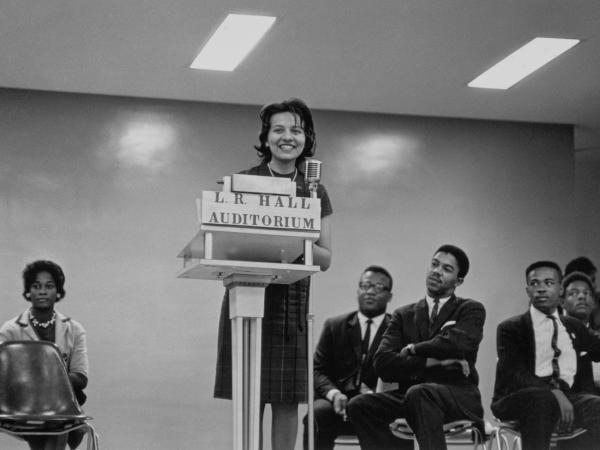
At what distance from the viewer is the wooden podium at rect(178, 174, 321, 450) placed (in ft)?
8.51

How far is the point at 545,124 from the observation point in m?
8.14

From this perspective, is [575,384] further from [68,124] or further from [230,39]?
[68,124]

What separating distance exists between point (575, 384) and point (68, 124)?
13.7 ft

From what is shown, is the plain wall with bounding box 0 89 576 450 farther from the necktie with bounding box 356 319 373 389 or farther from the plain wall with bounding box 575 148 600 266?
the plain wall with bounding box 575 148 600 266

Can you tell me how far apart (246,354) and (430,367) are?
2288mm

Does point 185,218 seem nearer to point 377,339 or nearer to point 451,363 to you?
point 377,339

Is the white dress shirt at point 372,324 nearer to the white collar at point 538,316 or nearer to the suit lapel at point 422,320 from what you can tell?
the suit lapel at point 422,320

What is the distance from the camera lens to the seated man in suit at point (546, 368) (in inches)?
187

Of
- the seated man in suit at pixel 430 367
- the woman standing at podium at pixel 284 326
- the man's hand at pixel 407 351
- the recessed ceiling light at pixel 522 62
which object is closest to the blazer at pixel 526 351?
the seated man in suit at pixel 430 367

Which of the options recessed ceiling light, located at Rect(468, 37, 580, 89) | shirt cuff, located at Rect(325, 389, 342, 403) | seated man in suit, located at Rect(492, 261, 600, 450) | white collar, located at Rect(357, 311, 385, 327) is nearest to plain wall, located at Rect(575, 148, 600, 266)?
recessed ceiling light, located at Rect(468, 37, 580, 89)

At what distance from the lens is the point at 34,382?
457cm

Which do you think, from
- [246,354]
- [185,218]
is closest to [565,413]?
[246,354]

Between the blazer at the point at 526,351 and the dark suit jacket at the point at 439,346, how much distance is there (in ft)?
0.75

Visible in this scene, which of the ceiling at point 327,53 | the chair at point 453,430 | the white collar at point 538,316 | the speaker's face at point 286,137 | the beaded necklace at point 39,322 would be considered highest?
the ceiling at point 327,53
